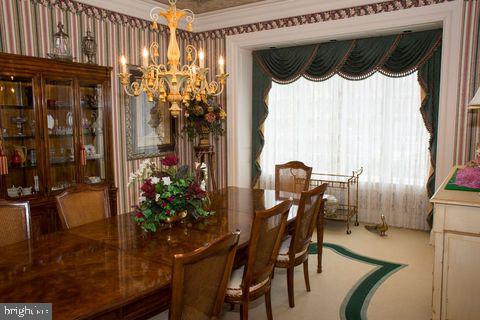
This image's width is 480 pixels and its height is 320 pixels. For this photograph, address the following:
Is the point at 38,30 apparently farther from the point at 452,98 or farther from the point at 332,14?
the point at 452,98

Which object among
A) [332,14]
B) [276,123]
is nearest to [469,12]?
[332,14]

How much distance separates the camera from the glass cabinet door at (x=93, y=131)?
3848 millimetres

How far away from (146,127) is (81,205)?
2196mm

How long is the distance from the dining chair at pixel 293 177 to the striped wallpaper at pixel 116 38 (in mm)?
1596

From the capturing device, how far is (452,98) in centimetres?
381

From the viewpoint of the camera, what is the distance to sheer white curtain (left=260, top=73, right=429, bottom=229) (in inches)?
183

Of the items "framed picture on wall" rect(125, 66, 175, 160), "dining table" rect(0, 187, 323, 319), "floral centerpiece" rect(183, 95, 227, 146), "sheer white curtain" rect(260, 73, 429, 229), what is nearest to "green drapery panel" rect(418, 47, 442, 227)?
"sheer white curtain" rect(260, 73, 429, 229)

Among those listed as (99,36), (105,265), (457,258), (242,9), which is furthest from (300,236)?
(242,9)

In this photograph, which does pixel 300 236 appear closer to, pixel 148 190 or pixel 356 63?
pixel 148 190

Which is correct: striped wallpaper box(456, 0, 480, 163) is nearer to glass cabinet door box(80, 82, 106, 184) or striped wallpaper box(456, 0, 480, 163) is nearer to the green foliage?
the green foliage

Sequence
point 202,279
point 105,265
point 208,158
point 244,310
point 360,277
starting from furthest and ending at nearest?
1. point 208,158
2. point 360,277
3. point 244,310
4. point 105,265
5. point 202,279

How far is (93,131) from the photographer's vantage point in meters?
3.96

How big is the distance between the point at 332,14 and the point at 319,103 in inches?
48.7

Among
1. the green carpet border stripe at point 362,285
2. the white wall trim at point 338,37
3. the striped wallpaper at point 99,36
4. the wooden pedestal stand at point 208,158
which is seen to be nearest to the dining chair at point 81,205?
the striped wallpaper at point 99,36
